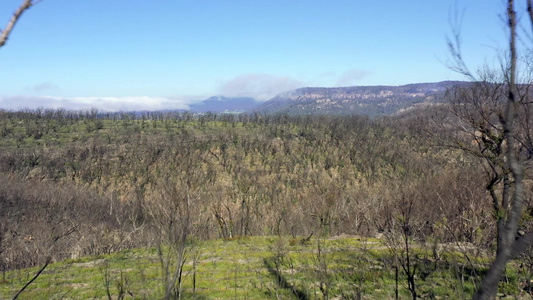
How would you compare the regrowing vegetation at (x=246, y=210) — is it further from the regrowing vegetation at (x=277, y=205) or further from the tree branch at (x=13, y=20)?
the tree branch at (x=13, y=20)

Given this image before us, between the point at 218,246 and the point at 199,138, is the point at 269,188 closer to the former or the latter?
the point at 199,138

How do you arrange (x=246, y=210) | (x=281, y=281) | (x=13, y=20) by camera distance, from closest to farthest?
1. (x=13, y=20)
2. (x=281, y=281)
3. (x=246, y=210)

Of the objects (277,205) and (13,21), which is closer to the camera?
(13,21)

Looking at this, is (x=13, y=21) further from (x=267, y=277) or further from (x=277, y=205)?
(x=277, y=205)

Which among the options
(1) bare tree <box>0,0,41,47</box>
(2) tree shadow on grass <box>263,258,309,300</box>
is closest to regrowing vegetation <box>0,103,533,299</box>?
(2) tree shadow on grass <box>263,258,309,300</box>

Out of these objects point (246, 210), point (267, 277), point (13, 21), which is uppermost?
point (13, 21)

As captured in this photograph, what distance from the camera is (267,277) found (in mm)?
12859

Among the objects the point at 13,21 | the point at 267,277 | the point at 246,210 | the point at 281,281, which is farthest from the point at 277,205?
the point at 13,21

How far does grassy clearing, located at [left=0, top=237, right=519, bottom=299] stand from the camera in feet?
33.5

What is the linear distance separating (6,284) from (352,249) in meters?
16.8

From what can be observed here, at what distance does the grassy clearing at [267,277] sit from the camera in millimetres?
10219

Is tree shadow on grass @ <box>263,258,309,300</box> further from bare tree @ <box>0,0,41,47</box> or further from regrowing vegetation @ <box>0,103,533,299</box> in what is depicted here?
bare tree @ <box>0,0,41,47</box>

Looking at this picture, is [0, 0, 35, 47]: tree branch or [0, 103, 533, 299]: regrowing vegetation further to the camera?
[0, 103, 533, 299]: regrowing vegetation

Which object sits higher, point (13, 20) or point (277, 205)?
point (13, 20)
